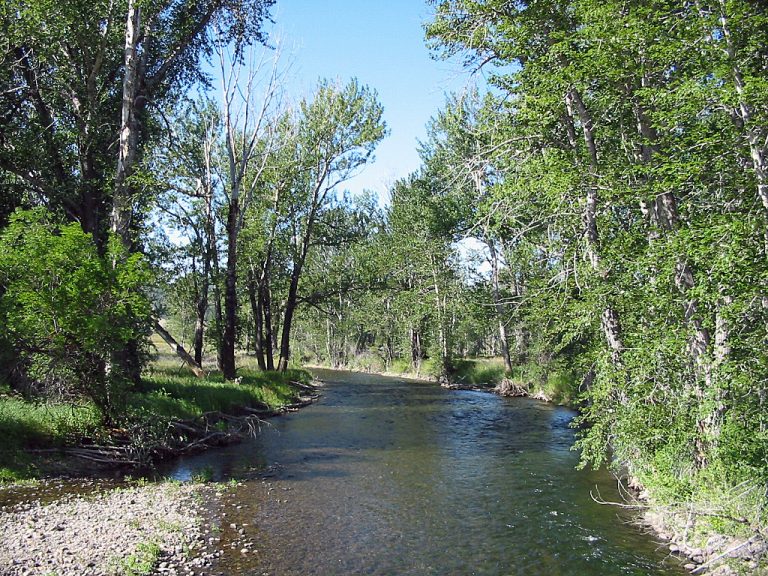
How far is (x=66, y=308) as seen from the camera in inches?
472

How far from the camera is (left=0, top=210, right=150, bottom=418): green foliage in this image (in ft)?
38.3

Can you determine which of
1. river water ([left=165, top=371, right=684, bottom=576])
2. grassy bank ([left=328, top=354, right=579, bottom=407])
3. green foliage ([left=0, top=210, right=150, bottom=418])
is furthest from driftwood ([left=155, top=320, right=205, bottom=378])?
grassy bank ([left=328, top=354, right=579, bottom=407])

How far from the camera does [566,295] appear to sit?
1193 centimetres

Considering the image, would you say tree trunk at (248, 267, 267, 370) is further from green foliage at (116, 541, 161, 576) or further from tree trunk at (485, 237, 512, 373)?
green foliage at (116, 541, 161, 576)

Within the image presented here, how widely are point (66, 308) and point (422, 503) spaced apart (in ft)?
30.2

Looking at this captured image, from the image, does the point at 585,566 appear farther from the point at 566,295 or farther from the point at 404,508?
the point at 566,295

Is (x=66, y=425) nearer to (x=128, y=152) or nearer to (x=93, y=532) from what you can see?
(x=93, y=532)

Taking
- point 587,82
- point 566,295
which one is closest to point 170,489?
point 566,295

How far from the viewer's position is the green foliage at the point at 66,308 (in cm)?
1166

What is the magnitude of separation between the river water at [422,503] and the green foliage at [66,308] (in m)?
3.52

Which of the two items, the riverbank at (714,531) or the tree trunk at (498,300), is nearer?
the riverbank at (714,531)

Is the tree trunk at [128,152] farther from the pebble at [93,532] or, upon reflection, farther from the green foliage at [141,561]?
the green foliage at [141,561]

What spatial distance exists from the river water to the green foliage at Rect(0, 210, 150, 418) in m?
3.52

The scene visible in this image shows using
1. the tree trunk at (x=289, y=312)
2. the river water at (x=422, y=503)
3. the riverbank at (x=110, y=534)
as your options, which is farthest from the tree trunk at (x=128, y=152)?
the tree trunk at (x=289, y=312)
